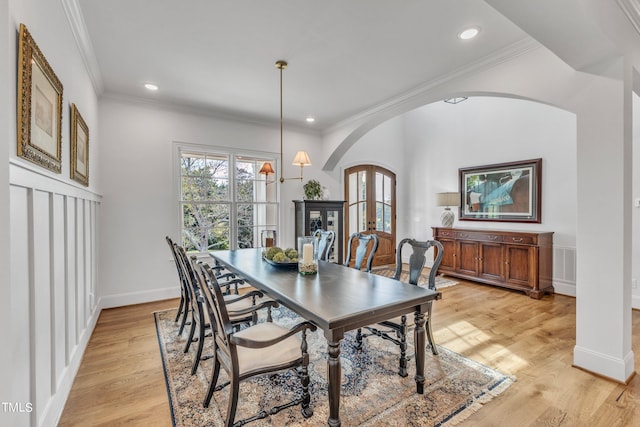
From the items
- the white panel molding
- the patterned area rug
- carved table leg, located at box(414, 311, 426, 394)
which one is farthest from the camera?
carved table leg, located at box(414, 311, 426, 394)

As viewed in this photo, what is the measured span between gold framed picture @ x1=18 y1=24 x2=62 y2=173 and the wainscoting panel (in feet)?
0.36

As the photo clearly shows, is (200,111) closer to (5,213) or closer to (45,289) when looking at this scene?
(45,289)

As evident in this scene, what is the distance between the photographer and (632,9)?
2.06 m

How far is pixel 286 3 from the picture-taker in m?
2.19

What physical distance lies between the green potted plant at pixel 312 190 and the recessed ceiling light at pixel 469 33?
3316mm

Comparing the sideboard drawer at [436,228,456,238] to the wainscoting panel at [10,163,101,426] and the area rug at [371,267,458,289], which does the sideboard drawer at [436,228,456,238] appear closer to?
the area rug at [371,267,458,289]

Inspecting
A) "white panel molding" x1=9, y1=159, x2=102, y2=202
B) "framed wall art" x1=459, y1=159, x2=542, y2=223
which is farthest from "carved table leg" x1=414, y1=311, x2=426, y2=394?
"framed wall art" x1=459, y1=159, x2=542, y2=223

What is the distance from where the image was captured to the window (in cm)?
454

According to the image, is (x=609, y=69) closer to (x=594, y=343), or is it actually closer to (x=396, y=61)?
(x=396, y=61)

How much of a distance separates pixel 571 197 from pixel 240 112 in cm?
510

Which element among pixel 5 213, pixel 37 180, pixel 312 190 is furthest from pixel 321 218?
pixel 5 213

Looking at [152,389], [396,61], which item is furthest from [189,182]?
[396,61]

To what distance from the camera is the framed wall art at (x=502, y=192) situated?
4.73m

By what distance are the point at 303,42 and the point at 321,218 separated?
309 centimetres
